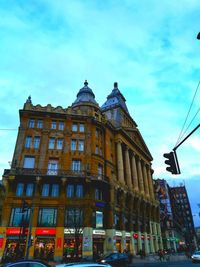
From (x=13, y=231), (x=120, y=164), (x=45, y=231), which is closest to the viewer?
(x=13, y=231)

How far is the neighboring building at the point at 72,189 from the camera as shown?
32375 mm

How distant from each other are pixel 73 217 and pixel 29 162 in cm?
1209

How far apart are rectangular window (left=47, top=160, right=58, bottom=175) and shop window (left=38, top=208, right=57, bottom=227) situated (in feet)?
19.5

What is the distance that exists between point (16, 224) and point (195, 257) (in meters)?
25.6

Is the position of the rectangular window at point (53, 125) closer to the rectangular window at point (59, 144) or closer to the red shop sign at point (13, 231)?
the rectangular window at point (59, 144)

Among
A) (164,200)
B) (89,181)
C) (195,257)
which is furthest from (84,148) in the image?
(164,200)

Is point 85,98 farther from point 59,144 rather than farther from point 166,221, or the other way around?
point 166,221

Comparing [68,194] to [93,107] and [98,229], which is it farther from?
[93,107]

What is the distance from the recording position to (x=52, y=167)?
124ft

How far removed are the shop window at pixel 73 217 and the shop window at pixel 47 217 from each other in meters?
1.92

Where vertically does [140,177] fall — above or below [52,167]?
above

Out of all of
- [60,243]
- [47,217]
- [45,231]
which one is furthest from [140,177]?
[45,231]

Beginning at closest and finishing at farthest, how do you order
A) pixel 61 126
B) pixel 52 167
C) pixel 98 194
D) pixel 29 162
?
1. pixel 29 162
2. pixel 52 167
3. pixel 98 194
4. pixel 61 126

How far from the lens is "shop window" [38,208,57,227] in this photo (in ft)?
108
